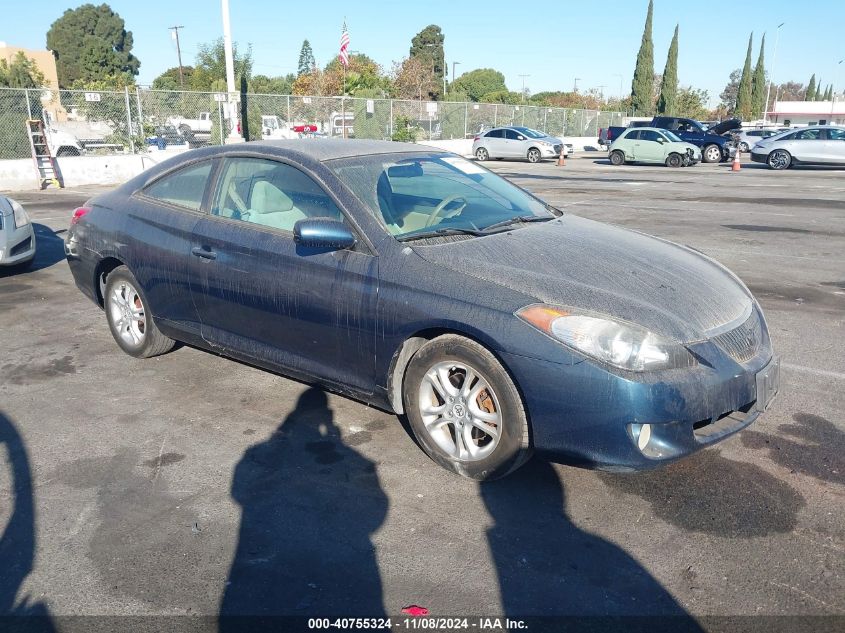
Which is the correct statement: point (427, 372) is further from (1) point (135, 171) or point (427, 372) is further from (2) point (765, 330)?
(1) point (135, 171)

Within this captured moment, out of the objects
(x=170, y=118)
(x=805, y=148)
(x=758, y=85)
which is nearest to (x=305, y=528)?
(x=170, y=118)

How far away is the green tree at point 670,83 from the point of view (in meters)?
65.0

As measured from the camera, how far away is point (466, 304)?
3.50 metres

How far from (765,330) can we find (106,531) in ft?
11.2

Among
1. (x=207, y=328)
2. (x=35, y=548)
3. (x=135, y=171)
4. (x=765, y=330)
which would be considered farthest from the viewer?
(x=135, y=171)

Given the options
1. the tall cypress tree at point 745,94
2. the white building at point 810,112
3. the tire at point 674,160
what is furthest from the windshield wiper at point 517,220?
the white building at point 810,112

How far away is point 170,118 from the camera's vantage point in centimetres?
2298

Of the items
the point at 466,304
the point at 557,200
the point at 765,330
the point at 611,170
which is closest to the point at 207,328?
the point at 466,304

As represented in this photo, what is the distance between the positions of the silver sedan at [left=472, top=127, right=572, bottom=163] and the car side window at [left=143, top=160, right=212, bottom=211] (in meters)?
27.7

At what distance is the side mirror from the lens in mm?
3885

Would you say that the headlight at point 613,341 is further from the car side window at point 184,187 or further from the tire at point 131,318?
the tire at point 131,318

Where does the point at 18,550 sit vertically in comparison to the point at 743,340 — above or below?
below

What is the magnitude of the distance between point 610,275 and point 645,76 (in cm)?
6523

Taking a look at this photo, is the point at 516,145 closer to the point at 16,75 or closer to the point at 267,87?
the point at 16,75
